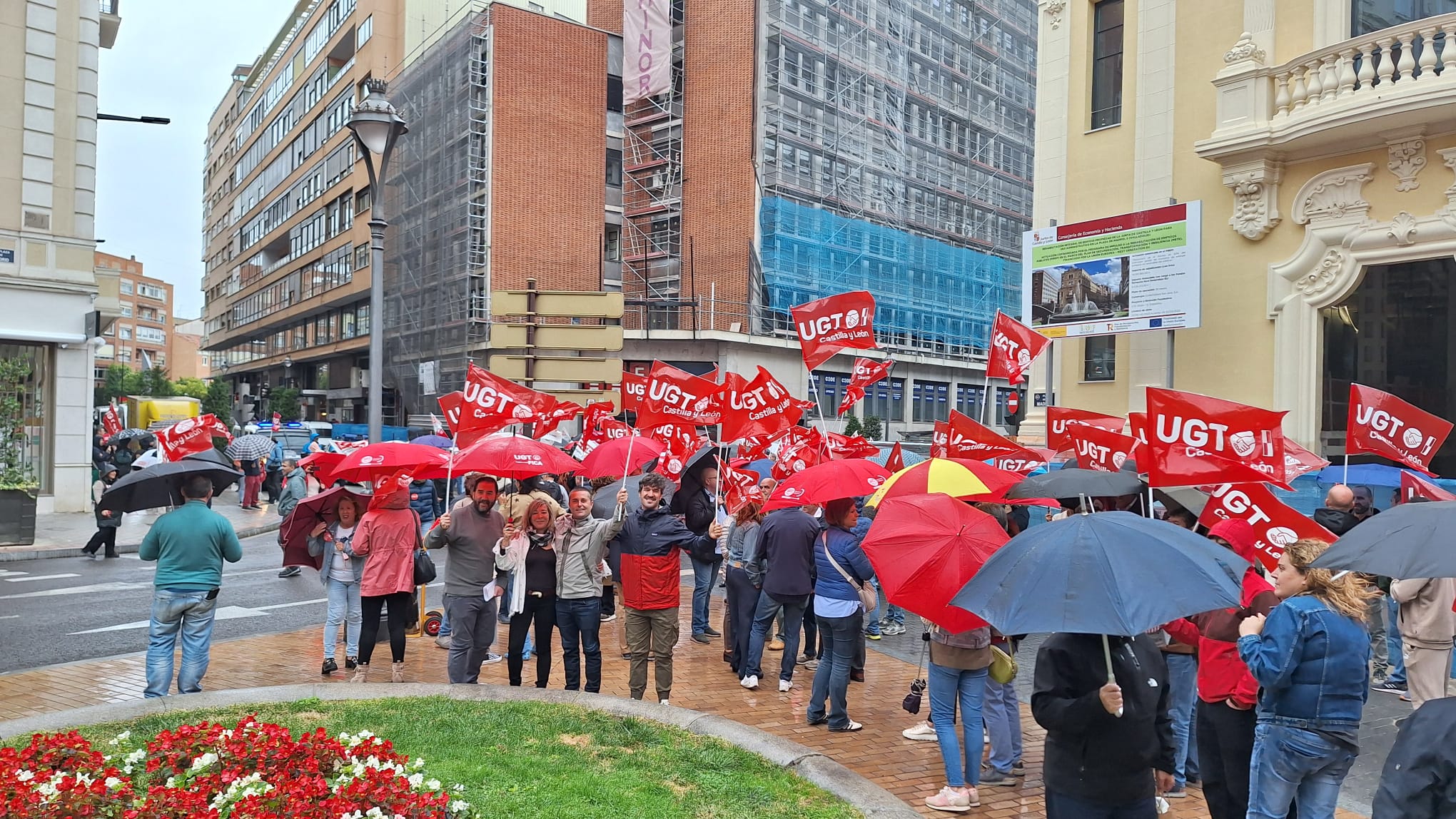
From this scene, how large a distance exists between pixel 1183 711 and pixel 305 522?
24.1ft

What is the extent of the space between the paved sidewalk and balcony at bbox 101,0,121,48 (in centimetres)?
1465

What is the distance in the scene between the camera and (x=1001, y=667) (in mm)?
6473

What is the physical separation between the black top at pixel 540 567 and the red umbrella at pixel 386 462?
4.00ft

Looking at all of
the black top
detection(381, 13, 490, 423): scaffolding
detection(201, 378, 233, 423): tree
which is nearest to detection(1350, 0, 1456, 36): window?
the black top

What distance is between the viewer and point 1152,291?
1750 centimetres

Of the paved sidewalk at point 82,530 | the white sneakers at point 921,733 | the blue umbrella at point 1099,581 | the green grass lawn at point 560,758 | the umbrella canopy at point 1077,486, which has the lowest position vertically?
the paved sidewalk at point 82,530

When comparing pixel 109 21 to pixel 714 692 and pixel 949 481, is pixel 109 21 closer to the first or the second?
pixel 714 692

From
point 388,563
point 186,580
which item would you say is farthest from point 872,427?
point 186,580

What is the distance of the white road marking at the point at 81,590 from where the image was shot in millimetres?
13125

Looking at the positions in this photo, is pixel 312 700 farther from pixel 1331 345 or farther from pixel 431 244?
pixel 431 244

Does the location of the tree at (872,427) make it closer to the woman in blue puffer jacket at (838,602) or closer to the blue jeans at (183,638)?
the woman in blue puffer jacket at (838,602)

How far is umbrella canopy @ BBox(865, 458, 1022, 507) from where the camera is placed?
671 cm

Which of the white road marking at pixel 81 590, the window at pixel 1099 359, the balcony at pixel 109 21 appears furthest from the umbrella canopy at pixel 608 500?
the balcony at pixel 109 21

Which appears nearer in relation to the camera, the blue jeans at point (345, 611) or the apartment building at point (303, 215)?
the blue jeans at point (345, 611)
